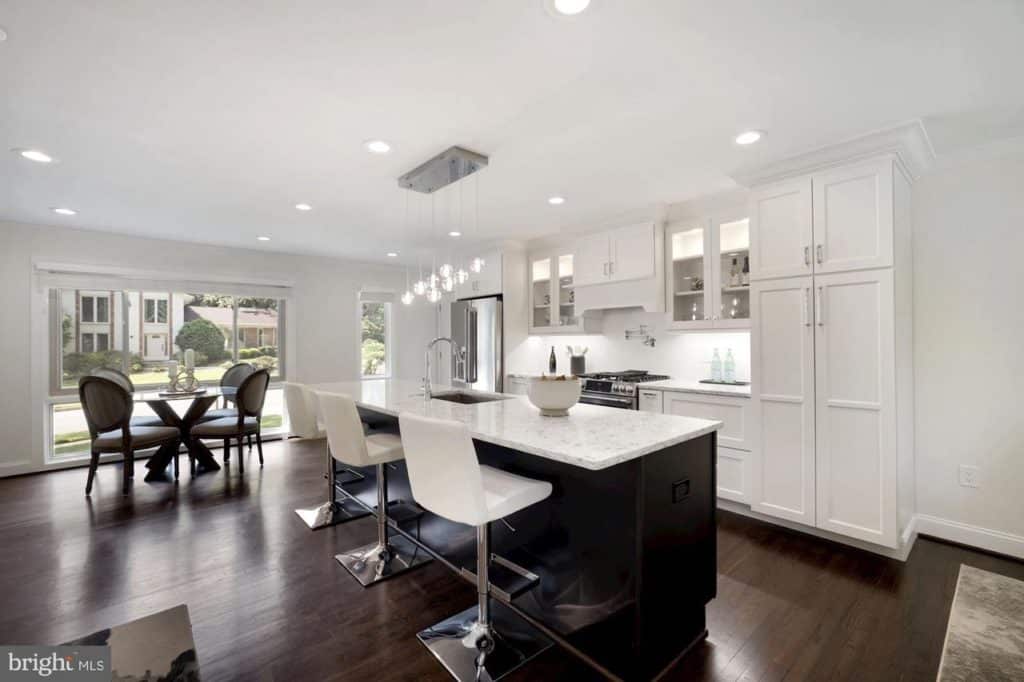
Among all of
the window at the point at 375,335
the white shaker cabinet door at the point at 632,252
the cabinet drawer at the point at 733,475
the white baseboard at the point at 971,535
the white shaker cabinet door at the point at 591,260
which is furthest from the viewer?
the window at the point at 375,335

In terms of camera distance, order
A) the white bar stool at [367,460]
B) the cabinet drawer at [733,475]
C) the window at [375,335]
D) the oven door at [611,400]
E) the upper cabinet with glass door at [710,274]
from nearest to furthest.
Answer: the white bar stool at [367,460], the cabinet drawer at [733,475], the upper cabinet with glass door at [710,274], the oven door at [611,400], the window at [375,335]

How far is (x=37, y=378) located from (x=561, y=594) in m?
5.57

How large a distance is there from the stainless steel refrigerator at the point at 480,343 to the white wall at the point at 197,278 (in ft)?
5.32

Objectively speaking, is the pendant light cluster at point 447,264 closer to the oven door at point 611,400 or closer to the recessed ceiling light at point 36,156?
the oven door at point 611,400

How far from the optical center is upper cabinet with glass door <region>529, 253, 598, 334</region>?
191 inches

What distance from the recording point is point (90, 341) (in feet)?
15.9

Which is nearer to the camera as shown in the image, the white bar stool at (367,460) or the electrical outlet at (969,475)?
the white bar stool at (367,460)

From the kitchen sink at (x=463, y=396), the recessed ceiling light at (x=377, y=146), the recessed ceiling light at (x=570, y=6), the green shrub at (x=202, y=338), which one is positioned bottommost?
the kitchen sink at (x=463, y=396)

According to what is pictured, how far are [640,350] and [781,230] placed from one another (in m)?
1.81

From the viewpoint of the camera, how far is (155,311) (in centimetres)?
515

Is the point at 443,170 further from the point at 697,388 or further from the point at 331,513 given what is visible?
the point at 331,513

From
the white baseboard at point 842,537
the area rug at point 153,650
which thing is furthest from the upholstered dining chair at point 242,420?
the white baseboard at point 842,537

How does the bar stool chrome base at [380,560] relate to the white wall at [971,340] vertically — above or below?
below

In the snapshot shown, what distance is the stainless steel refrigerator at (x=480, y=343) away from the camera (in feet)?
17.3
